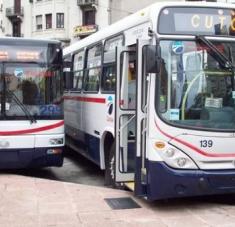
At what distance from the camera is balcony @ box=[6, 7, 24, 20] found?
5997 centimetres

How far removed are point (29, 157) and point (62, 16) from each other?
47925 millimetres

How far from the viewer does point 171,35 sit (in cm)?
684

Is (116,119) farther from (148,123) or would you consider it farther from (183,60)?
(183,60)

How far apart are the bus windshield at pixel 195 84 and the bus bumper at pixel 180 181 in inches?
23.8

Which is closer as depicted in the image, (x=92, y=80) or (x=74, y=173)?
(x=92, y=80)

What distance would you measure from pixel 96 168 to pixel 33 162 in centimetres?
241

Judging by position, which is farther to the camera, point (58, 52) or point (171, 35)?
point (58, 52)

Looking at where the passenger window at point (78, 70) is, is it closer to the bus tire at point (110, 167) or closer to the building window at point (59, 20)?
the bus tire at point (110, 167)

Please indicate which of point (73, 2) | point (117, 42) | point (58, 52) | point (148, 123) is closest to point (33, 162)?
point (58, 52)

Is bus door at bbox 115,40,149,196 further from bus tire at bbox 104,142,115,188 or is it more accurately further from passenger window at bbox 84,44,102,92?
passenger window at bbox 84,44,102,92

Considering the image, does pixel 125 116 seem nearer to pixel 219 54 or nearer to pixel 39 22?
pixel 219 54

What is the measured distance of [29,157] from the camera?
9.67 m

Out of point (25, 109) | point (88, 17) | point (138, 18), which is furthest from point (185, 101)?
point (88, 17)

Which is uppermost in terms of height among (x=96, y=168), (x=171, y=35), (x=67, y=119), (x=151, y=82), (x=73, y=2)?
(x=73, y=2)
